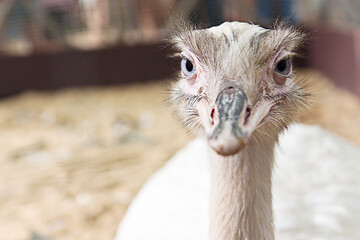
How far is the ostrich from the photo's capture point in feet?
4.82

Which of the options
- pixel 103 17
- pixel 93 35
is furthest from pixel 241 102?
pixel 93 35

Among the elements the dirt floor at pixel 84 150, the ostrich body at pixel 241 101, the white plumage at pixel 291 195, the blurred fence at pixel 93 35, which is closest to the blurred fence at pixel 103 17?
the blurred fence at pixel 93 35

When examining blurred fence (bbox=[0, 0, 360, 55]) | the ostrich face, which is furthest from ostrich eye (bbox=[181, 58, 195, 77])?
blurred fence (bbox=[0, 0, 360, 55])

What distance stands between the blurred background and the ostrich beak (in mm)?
697

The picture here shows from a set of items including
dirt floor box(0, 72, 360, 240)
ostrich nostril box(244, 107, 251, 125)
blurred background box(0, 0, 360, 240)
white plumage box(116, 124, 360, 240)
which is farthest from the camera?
blurred background box(0, 0, 360, 240)

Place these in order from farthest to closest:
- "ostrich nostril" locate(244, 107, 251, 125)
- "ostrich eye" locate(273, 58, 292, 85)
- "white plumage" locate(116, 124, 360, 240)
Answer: "white plumage" locate(116, 124, 360, 240) → "ostrich eye" locate(273, 58, 292, 85) → "ostrich nostril" locate(244, 107, 251, 125)

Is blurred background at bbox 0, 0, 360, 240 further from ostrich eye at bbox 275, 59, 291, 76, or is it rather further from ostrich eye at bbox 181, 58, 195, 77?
ostrich eye at bbox 181, 58, 195, 77

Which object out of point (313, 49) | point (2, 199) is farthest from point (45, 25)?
point (2, 199)

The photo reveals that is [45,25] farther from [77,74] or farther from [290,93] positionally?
[290,93]

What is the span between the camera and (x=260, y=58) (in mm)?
1573

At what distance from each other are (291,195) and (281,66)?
822 mm

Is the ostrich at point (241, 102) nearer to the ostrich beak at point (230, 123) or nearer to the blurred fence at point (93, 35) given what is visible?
the ostrich beak at point (230, 123)

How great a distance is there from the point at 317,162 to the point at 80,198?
1.63m

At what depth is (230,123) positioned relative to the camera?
133 cm
